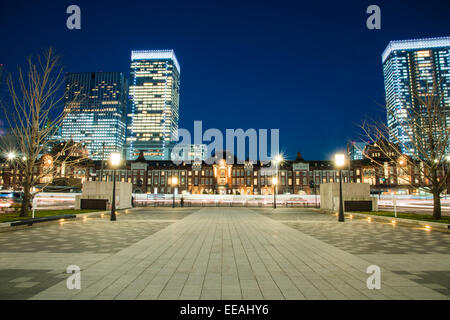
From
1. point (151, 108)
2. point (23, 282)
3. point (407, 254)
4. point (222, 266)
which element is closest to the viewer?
point (23, 282)

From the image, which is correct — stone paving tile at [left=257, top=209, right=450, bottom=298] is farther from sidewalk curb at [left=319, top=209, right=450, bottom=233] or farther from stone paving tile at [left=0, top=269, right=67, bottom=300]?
stone paving tile at [left=0, top=269, right=67, bottom=300]

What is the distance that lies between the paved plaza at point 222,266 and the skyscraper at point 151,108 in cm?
18497

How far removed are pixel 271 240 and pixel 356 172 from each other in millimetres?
93118

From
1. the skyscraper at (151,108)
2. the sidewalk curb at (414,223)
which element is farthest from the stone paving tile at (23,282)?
the skyscraper at (151,108)

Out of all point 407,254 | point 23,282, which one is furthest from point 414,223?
point 23,282

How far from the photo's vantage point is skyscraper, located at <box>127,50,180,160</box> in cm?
19138

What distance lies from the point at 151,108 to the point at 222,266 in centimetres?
19839

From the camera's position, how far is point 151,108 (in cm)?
19362

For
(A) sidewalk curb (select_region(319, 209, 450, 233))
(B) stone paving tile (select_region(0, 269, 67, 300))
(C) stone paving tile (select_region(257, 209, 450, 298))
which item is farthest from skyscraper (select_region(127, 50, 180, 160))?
(B) stone paving tile (select_region(0, 269, 67, 300))

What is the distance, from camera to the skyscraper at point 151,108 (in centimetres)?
19138

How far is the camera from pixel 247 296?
4.60m

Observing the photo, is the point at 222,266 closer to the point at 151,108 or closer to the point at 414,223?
the point at 414,223
